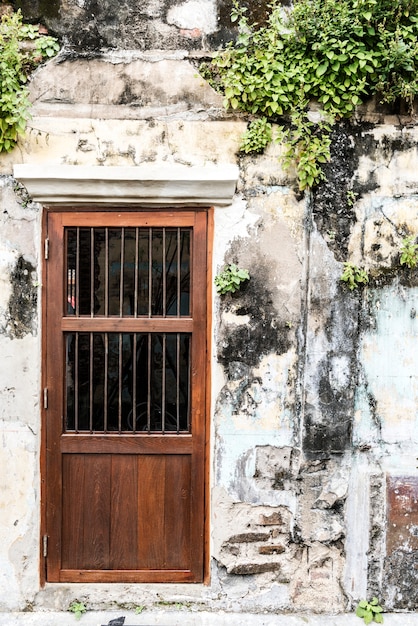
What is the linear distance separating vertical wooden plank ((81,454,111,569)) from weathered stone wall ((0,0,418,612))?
0.20m

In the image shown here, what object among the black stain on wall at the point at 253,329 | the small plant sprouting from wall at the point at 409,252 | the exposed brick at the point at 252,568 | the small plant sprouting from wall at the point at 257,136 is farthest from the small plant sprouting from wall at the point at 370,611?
the small plant sprouting from wall at the point at 257,136

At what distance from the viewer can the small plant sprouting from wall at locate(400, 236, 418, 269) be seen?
3.18m

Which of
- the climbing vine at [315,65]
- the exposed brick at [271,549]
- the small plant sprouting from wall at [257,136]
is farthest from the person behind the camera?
the exposed brick at [271,549]

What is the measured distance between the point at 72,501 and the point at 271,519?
4.30 ft

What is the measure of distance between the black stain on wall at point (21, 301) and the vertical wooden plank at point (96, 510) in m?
0.93

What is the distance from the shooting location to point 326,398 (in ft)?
10.6

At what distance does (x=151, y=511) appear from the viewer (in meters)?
3.31

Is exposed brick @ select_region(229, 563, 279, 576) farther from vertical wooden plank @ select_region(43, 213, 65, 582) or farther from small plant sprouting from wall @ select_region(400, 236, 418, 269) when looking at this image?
small plant sprouting from wall @ select_region(400, 236, 418, 269)

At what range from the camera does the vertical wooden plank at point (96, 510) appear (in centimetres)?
329

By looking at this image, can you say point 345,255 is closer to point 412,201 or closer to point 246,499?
point 412,201

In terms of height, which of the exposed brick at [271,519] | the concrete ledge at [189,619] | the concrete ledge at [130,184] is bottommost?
the concrete ledge at [189,619]

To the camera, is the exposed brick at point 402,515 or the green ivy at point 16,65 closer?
the green ivy at point 16,65

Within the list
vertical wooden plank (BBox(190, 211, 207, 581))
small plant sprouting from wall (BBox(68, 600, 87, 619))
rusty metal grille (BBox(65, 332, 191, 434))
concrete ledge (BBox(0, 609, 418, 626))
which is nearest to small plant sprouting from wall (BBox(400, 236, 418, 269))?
vertical wooden plank (BBox(190, 211, 207, 581))

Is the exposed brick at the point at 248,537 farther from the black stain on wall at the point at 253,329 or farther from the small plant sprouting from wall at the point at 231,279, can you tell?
the small plant sprouting from wall at the point at 231,279
